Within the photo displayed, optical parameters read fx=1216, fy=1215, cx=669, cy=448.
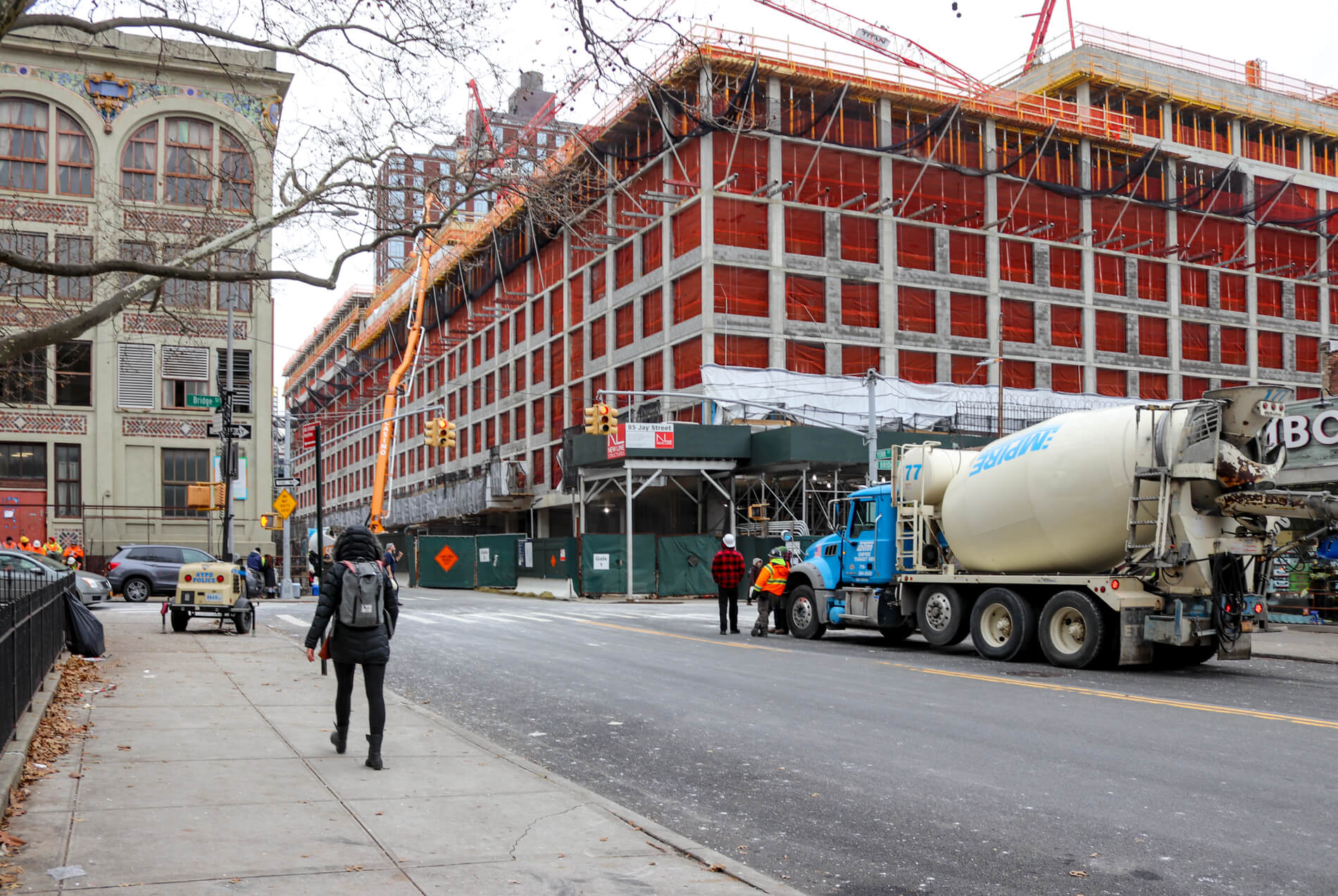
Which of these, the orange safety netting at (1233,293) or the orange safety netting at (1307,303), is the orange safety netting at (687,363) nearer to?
the orange safety netting at (1233,293)

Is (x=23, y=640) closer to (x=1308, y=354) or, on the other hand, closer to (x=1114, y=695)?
(x=1114, y=695)

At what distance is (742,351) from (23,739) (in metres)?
46.1

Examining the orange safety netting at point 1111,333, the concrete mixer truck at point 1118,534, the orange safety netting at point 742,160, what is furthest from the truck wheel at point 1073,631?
the orange safety netting at point 1111,333

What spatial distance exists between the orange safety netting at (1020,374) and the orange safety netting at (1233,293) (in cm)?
1479

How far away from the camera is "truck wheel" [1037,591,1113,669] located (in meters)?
16.7

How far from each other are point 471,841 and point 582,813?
3.06 feet

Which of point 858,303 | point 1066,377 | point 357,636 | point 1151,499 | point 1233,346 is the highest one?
point 858,303

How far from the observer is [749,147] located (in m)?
55.0

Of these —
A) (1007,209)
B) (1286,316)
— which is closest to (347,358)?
(1007,209)

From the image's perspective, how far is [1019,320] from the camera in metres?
60.8

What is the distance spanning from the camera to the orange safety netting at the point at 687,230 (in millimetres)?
54406

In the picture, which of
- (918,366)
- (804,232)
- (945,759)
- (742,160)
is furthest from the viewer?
(918,366)

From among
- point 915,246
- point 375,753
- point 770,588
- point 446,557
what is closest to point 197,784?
point 375,753

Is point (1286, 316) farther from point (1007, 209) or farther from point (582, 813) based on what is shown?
point (582, 813)
